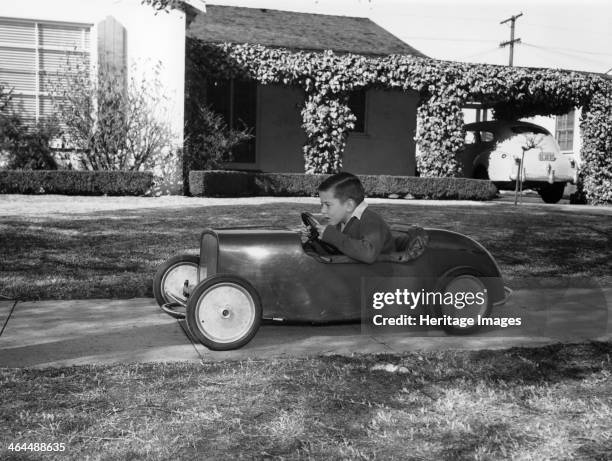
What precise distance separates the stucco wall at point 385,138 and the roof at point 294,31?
5.08 ft

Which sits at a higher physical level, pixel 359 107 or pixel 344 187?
pixel 359 107

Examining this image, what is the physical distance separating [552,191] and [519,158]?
Result: 1.89 meters

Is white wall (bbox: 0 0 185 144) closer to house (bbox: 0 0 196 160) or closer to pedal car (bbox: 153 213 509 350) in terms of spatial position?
house (bbox: 0 0 196 160)

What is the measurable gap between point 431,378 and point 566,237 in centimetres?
683

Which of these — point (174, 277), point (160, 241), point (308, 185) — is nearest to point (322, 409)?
point (174, 277)

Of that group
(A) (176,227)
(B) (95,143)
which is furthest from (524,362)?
(B) (95,143)

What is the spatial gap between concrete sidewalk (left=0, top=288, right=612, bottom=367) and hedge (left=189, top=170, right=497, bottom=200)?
9.39 m

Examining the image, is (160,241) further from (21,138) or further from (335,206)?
(21,138)

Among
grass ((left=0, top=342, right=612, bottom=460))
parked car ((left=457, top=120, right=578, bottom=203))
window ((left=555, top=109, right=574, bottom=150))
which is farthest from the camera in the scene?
window ((left=555, top=109, right=574, bottom=150))

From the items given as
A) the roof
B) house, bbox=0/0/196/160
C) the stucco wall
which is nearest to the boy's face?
house, bbox=0/0/196/160

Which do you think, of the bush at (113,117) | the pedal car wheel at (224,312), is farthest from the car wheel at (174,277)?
the bush at (113,117)

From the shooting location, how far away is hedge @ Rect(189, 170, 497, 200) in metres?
14.5

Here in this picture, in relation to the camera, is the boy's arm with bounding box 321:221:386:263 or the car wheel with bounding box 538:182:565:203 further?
the car wheel with bounding box 538:182:565:203

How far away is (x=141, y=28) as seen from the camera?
14.6 meters
